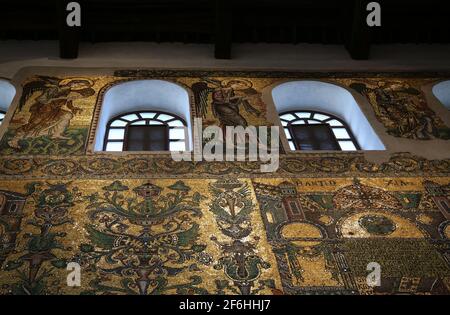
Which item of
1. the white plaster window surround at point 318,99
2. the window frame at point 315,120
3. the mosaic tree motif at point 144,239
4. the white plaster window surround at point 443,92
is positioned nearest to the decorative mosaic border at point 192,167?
the mosaic tree motif at point 144,239

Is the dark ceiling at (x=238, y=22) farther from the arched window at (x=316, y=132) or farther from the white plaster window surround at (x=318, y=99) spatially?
the arched window at (x=316, y=132)

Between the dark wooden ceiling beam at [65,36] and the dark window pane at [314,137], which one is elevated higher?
the dark wooden ceiling beam at [65,36]

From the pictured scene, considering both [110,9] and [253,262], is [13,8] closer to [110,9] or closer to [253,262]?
[110,9]

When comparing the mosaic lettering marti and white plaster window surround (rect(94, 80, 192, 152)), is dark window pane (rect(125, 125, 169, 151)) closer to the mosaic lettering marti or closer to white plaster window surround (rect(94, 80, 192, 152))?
white plaster window surround (rect(94, 80, 192, 152))

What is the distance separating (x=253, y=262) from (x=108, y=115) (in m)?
4.05

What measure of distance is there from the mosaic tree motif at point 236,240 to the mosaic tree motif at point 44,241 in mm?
1444

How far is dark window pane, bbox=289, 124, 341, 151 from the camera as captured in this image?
349 inches

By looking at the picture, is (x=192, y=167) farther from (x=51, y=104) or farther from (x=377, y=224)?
(x=51, y=104)

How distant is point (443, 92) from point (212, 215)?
4965 mm

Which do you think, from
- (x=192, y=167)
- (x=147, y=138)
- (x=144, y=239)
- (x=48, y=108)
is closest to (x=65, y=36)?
(x=48, y=108)

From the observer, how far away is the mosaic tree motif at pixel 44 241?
5.79m

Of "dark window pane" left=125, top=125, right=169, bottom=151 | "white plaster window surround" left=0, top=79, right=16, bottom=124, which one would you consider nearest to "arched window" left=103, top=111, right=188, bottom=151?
"dark window pane" left=125, top=125, right=169, bottom=151

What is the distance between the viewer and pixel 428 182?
753cm

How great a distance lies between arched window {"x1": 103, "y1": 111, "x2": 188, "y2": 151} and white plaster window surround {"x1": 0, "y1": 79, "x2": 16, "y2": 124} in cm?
146
